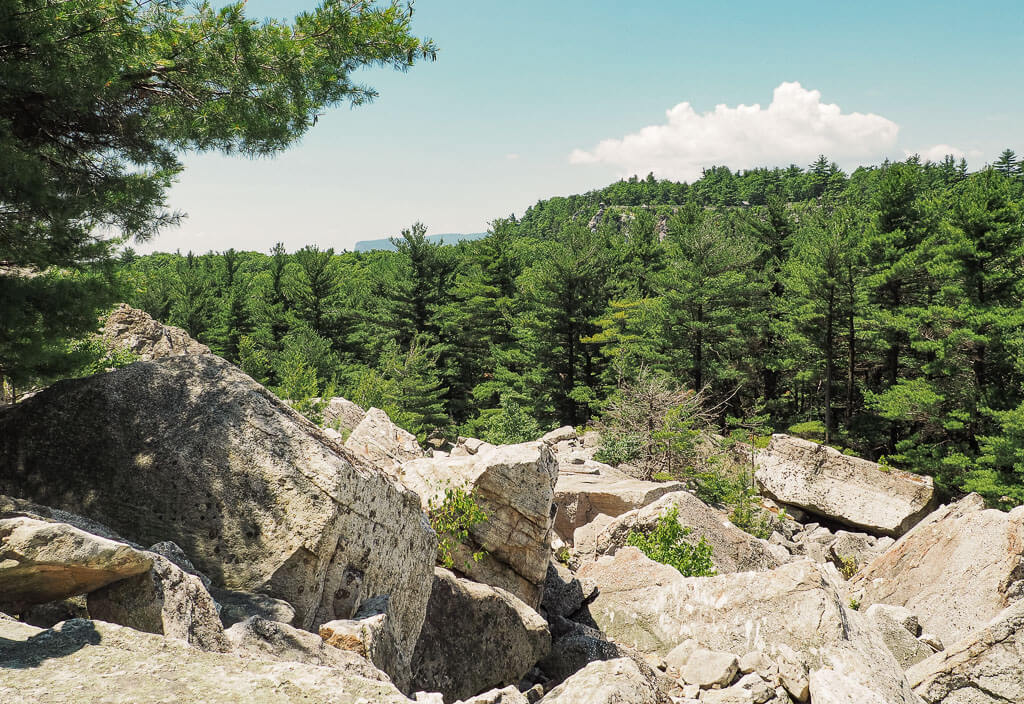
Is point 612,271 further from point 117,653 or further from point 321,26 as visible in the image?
point 117,653

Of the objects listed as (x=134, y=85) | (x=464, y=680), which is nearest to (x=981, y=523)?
(x=464, y=680)

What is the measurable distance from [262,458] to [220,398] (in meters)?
0.75

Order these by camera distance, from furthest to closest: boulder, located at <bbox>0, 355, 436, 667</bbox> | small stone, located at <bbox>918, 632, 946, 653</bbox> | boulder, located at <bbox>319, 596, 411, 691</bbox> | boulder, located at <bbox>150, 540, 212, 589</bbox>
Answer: small stone, located at <bbox>918, 632, 946, 653</bbox> → boulder, located at <bbox>0, 355, 436, 667</bbox> → boulder, located at <bbox>319, 596, 411, 691</bbox> → boulder, located at <bbox>150, 540, 212, 589</bbox>

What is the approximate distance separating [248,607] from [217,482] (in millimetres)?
1168

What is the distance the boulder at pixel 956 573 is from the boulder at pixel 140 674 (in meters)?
7.89

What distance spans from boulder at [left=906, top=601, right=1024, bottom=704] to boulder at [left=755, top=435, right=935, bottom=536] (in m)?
13.3

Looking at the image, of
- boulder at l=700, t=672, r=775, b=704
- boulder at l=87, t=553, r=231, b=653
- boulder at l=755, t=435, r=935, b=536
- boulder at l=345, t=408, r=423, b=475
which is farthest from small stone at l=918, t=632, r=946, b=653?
boulder at l=755, t=435, r=935, b=536

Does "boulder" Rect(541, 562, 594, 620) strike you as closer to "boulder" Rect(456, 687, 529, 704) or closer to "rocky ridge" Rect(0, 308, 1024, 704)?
"rocky ridge" Rect(0, 308, 1024, 704)

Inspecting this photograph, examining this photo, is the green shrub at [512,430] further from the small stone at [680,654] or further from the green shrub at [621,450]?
the small stone at [680,654]

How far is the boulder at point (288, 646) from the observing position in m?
4.13

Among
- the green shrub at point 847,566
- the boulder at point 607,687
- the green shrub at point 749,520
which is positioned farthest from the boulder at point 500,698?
the green shrub at point 847,566

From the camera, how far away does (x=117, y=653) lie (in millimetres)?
3295

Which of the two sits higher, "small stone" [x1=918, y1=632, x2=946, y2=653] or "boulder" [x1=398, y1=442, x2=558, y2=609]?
"boulder" [x1=398, y1=442, x2=558, y2=609]

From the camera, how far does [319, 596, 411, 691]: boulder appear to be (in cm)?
475
